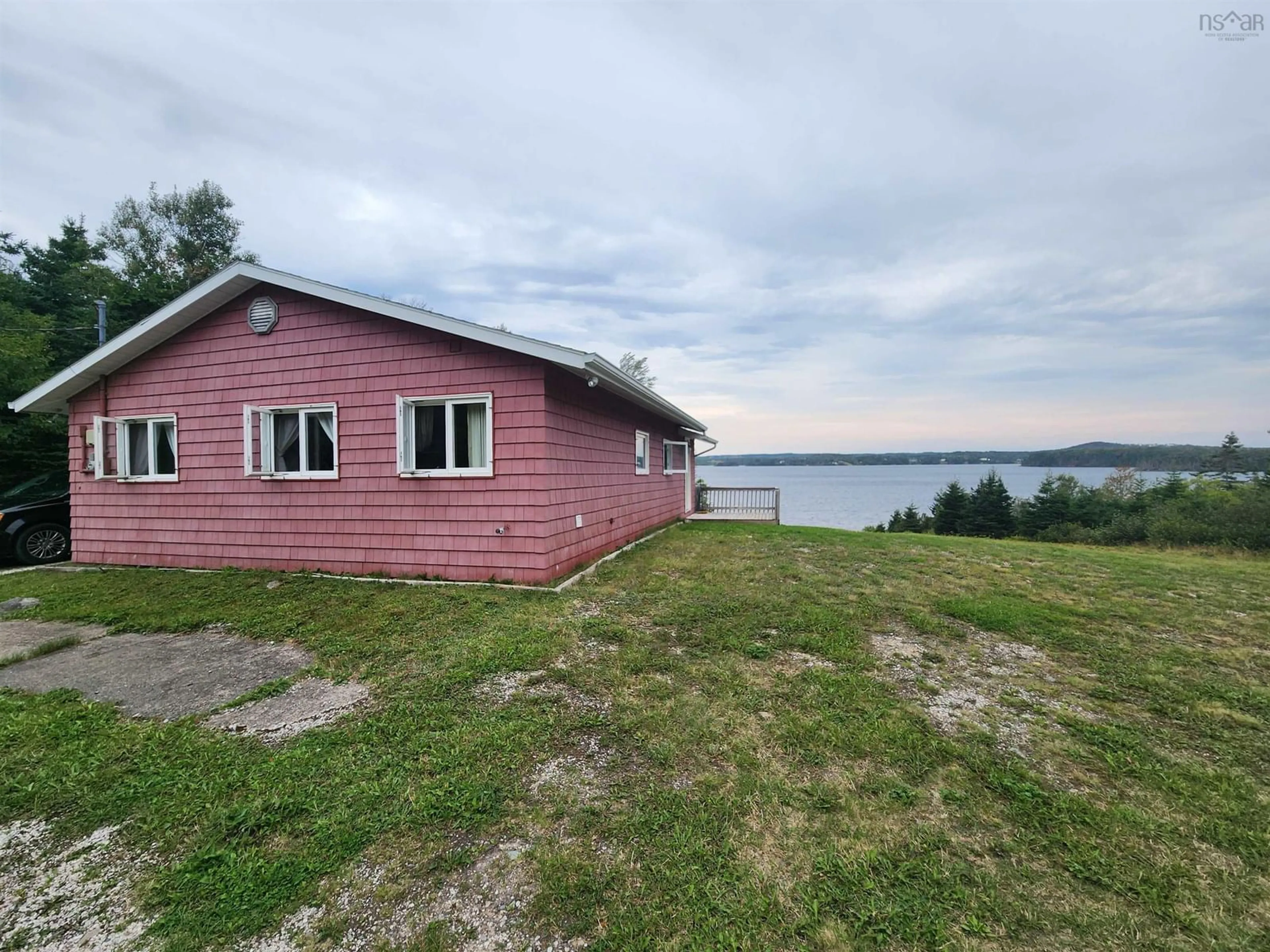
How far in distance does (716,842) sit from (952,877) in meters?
0.86

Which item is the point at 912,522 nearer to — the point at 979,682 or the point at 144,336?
the point at 979,682

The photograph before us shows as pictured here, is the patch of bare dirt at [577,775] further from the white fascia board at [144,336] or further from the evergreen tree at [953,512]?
the evergreen tree at [953,512]

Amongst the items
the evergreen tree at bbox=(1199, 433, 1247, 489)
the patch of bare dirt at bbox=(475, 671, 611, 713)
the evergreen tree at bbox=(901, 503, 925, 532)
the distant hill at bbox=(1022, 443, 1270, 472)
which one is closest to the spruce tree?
the evergreen tree at bbox=(901, 503, 925, 532)

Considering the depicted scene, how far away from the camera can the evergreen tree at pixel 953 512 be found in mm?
25672

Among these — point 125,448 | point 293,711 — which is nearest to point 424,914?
point 293,711

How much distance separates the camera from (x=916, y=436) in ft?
94.7

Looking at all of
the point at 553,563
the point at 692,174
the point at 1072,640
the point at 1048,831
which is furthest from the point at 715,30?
the point at 1048,831

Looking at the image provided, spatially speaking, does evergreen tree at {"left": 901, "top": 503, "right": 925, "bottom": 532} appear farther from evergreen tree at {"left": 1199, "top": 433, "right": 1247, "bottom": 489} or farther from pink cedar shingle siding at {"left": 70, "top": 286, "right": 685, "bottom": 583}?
pink cedar shingle siding at {"left": 70, "top": 286, "right": 685, "bottom": 583}

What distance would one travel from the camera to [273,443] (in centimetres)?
707

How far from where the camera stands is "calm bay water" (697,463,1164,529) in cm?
2650

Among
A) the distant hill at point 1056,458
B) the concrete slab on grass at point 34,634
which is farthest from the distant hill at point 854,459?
the concrete slab on grass at point 34,634

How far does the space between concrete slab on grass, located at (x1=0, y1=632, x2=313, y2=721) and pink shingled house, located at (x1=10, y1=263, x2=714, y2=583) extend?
2.19m

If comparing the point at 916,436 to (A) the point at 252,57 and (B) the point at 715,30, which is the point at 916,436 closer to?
(B) the point at 715,30

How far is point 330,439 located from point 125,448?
12.5 ft
